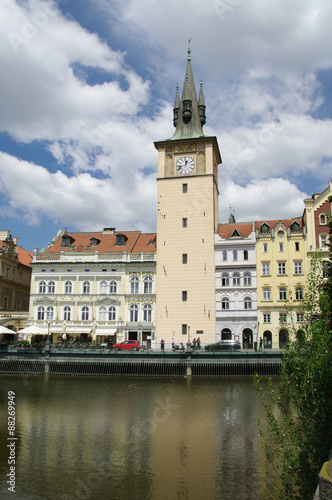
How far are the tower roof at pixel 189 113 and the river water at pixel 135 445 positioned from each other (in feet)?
132

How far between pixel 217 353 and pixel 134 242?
24798 millimetres

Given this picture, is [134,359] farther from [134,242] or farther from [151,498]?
[151,498]

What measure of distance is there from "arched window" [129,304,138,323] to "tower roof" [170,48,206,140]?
2552 cm

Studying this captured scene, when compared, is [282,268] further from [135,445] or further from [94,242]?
[135,445]

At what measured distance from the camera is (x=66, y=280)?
5894 cm

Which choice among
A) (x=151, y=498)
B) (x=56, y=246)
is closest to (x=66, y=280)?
(x=56, y=246)

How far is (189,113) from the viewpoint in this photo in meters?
62.1

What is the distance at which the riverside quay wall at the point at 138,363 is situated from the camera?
1677 inches

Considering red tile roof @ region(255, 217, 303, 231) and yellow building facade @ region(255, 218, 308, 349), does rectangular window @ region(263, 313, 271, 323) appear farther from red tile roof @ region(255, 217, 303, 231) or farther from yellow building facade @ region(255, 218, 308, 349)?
red tile roof @ region(255, 217, 303, 231)

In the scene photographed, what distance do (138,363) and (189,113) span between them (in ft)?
124

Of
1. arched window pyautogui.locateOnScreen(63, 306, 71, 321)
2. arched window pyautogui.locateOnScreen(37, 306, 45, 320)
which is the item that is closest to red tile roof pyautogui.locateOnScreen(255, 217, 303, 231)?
arched window pyautogui.locateOnScreen(63, 306, 71, 321)

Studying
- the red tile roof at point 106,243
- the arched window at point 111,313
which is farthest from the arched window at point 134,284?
the red tile roof at point 106,243

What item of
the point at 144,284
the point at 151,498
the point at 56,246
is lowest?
the point at 151,498

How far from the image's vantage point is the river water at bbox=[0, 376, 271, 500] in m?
15.2
